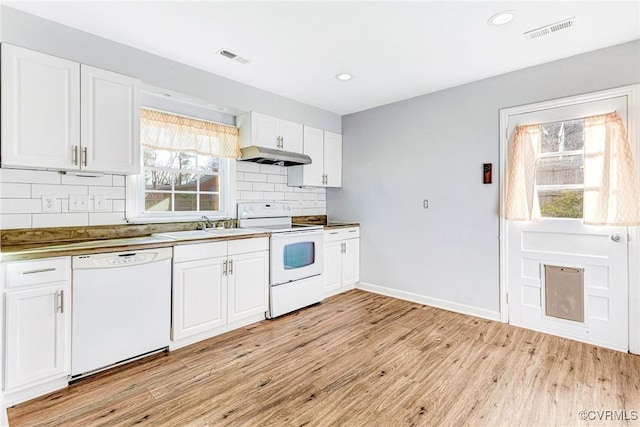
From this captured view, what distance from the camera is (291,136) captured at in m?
3.99

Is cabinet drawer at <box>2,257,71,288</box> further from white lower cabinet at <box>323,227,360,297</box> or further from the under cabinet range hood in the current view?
white lower cabinet at <box>323,227,360,297</box>

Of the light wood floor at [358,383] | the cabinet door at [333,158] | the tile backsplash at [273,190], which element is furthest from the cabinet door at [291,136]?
the light wood floor at [358,383]

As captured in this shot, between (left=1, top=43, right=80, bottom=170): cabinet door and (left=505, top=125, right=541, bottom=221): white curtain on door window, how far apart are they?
151 inches

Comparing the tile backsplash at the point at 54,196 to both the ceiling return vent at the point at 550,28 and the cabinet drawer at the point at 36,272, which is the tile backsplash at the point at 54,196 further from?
Result: the ceiling return vent at the point at 550,28

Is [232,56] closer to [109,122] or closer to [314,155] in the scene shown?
[109,122]

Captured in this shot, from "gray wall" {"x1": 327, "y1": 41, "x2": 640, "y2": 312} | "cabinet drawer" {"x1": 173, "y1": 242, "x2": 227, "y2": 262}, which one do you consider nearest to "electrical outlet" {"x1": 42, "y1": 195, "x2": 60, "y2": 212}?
"cabinet drawer" {"x1": 173, "y1": 242, "x2": 227, "y2": 262}

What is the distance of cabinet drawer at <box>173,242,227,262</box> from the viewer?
265 centimetres

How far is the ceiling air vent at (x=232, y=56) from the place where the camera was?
2762 mm

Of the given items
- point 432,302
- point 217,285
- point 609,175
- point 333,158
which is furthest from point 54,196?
point 609,175

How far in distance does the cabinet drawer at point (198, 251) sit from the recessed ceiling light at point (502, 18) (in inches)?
111

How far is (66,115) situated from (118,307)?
1471mm

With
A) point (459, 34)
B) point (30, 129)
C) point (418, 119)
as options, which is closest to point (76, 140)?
point (30, 129)

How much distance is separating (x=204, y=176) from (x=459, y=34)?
283cm

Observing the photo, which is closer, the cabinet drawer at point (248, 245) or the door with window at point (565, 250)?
the door with window at point (565, 250)
